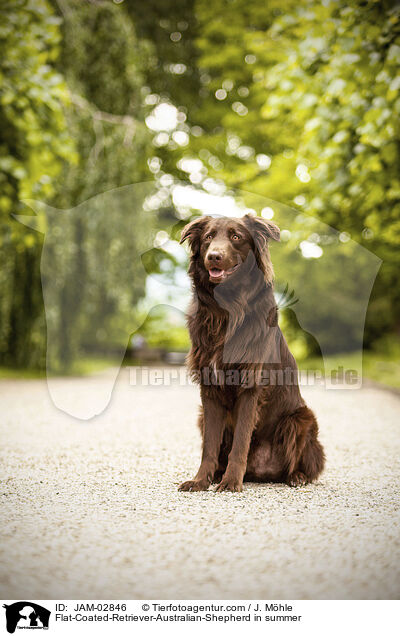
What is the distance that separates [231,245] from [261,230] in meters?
0.25

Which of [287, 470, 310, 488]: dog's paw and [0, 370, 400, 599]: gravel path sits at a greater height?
[287, 470, 310, 488]: dog's paw

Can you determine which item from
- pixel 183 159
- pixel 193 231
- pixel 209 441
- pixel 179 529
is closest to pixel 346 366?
pixel 183 159

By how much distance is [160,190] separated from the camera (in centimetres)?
1259

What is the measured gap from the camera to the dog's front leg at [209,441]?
346 centimetres

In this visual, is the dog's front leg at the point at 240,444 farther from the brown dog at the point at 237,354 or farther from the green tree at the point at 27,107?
the green tree at the point at 27,107

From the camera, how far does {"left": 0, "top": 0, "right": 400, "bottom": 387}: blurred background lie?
20.9 feet

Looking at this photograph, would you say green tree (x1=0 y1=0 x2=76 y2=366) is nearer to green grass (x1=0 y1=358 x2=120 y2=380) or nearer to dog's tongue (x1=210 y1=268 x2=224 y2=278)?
green grass (x1=0 y1=358 x2=120 y2=380)

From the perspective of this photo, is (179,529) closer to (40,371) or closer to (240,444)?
(240,444)

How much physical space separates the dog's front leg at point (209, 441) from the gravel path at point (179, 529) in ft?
0.44

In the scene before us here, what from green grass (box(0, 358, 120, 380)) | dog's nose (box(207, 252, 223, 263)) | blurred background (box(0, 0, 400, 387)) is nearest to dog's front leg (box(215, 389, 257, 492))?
dog's nose (box(207, 252, 223, 263))
